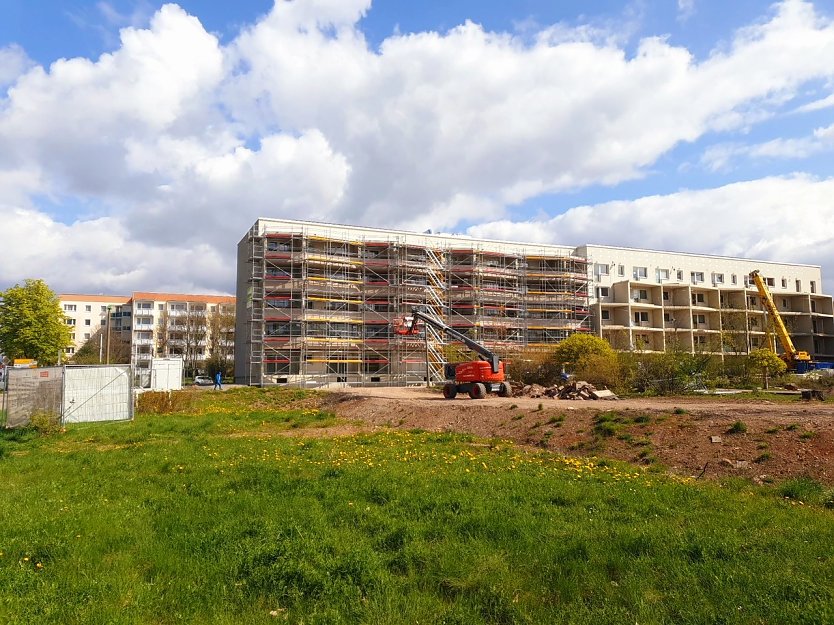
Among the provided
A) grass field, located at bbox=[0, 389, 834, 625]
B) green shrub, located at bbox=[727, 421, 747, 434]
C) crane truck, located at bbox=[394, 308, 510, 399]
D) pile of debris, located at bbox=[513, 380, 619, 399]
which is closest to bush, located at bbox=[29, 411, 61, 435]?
grass field, located at bbox=[0, 389, 834, 625]

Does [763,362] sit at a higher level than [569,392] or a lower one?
higher

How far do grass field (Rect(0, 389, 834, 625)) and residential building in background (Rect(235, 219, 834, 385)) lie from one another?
1745 inches

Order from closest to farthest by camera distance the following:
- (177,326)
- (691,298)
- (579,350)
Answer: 1. (579,350)
2. (691,298)
3. (177,326)

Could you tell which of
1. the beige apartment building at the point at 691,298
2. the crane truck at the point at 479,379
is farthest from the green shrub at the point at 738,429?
the beige apartment building at the point at 691,298

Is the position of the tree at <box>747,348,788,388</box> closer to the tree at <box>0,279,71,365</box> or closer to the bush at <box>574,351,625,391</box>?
the bush at <box>574,351,625,391</box>

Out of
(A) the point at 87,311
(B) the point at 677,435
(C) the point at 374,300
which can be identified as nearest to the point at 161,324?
(A) the point at 87,311

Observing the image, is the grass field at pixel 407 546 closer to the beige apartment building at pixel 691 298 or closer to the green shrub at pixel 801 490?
the green shrub at pixel 801 490

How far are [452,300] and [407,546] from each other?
5971 centimetres

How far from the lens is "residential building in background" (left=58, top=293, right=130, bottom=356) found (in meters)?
108

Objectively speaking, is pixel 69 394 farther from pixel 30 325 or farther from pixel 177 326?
pixel 177 326

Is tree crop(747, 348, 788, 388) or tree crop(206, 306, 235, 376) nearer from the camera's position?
tree crop(747, 348, 788, 388)

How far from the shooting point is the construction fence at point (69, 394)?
67.4ft

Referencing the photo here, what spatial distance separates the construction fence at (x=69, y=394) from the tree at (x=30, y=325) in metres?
25.3

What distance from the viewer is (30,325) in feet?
147
